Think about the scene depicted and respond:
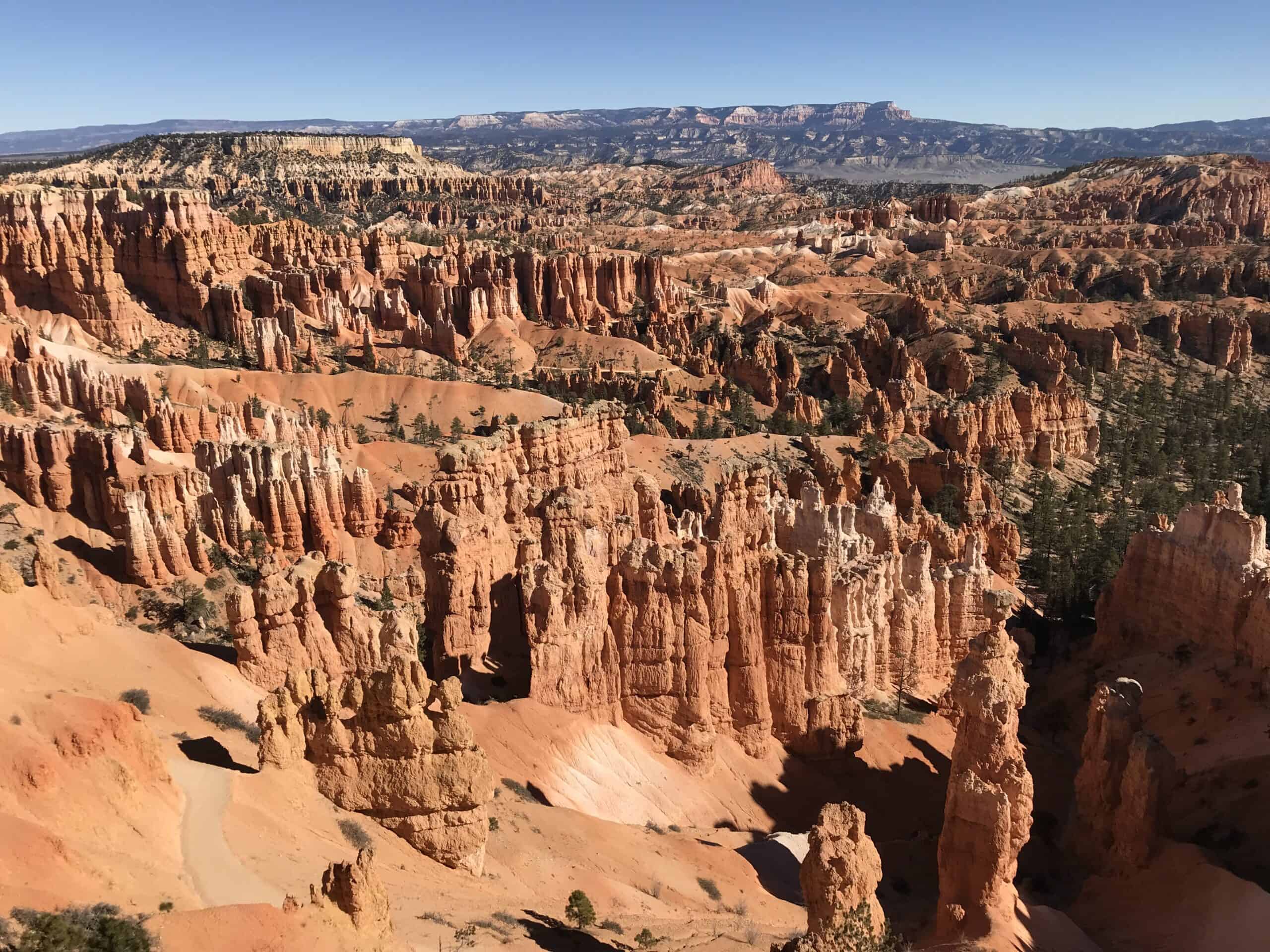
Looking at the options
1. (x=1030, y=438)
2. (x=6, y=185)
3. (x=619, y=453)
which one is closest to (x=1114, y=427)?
(x=1030, y=438)

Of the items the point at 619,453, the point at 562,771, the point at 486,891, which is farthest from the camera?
the point at 619,453

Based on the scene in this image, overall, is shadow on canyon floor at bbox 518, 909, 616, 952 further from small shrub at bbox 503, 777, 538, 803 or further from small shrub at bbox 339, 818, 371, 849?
small shrub at bbox 503, 777, 538, 803

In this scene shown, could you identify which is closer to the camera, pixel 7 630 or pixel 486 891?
pixel 486 891

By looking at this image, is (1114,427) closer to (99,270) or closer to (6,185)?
(99,270)

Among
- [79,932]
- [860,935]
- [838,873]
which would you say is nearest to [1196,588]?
[838,873]

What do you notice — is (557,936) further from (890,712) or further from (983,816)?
(890,712)

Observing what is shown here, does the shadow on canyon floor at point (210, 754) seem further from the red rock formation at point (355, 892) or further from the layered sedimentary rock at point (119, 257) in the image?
the layered sedimentary rock at point (119, 257)

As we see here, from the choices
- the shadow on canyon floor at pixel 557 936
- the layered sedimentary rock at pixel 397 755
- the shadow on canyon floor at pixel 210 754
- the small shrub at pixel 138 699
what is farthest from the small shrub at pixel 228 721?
the shadow on canyon floor at pixel 557 936
